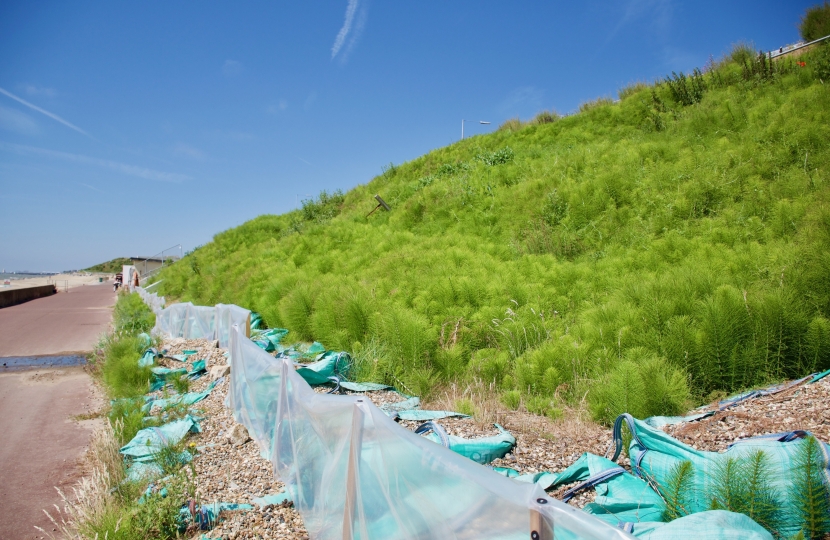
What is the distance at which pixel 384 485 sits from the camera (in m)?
1.98

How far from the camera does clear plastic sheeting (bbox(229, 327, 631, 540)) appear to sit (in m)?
1.33

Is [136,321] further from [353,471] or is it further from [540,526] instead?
[540,526]

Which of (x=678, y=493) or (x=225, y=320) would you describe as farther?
(x=225, y=320)

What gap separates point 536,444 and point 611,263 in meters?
4.21

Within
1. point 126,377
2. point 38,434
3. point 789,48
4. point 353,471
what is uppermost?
point 789,48

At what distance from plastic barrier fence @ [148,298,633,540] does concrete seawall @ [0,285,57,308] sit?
26.9m

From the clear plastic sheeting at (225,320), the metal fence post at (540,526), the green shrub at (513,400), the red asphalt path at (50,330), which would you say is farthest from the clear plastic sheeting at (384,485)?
the red asphalt path at (50,330)

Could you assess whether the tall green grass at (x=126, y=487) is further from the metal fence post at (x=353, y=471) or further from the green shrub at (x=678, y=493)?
the green shrub at (x=678, y=493)

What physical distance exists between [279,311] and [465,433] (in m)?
5.79

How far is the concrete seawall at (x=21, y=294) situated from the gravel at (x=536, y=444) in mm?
25746

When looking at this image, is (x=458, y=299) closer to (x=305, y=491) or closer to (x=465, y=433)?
(x=465, y=433)

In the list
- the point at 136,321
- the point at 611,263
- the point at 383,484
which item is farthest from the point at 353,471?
the point at 136,321

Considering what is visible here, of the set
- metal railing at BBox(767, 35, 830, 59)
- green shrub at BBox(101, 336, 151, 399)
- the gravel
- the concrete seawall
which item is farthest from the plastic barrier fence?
the concrete seawall

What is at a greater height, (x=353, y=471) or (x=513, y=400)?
(x=353, y=471)
